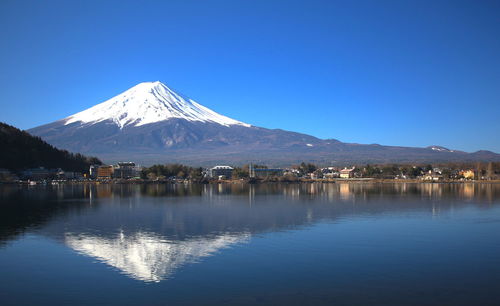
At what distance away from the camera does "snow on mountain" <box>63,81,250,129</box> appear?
469ft

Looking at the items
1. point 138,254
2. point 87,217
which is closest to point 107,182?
point 87,217

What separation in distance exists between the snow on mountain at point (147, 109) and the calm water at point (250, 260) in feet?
425

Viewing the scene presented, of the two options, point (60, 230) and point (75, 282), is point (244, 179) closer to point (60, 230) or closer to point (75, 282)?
point (60, 230)

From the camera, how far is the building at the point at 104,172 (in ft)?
200

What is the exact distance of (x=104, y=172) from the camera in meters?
61.9

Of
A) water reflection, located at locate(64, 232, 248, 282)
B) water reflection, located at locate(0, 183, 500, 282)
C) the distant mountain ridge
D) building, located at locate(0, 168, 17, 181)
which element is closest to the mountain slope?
building, located at locate(0, 168, 17, 181)

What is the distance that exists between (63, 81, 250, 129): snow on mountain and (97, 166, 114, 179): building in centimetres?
7640

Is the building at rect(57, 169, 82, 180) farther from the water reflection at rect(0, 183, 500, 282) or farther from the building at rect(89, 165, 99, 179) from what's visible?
the water reflection at rect(0, 183, 500, 282)

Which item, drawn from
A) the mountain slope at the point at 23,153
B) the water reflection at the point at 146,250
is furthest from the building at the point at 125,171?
the water reflection at the point at 146,250

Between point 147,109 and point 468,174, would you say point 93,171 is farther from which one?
point 147,109

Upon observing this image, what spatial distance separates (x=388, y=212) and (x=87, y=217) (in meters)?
11.2

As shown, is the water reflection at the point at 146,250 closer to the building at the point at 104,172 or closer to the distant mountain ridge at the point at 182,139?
the building at the point at 104,172

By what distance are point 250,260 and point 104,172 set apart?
187 ft

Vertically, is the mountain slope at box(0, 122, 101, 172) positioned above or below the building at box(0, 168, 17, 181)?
above
